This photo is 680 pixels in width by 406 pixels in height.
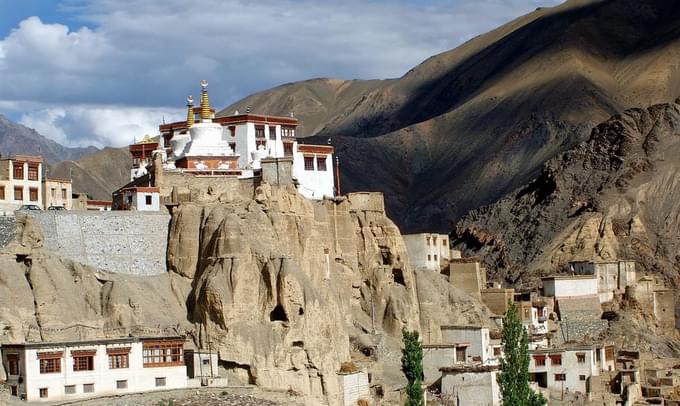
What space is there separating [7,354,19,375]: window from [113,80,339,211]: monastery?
17.6 meters

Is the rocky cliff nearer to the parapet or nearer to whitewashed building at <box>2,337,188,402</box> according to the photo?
whitewashed building at <box>2,337,188,402</box>

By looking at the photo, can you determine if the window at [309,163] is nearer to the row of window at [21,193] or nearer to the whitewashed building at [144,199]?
the whitewashed building at [144,199]

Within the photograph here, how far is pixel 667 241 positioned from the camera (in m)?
130

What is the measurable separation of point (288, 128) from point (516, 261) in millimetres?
40940

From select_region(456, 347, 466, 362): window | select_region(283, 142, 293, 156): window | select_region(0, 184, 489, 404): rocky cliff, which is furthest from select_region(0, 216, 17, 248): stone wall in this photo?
select_region(456, 347, 466, 362): window

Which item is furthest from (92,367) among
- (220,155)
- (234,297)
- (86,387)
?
(220,155)

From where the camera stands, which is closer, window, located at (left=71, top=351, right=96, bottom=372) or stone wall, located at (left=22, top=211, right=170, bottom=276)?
window, located at (left=71, top=351, right=96, bottom=372)

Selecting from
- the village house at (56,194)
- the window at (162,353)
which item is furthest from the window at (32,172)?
the window at (162,353)

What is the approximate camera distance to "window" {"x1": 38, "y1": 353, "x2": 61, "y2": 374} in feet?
211

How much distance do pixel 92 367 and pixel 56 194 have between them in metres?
22.7

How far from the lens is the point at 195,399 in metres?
65.9

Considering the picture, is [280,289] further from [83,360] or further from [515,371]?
[83,360]

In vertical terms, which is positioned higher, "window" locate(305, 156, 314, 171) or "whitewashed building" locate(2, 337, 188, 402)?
"window" locate(305, 156, 314, 171)

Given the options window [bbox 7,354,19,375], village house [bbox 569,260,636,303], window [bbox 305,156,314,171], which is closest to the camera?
window [bbox 7,354,19,375]
